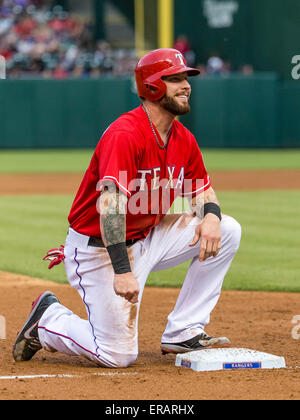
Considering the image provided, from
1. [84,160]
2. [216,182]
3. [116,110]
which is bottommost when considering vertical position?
[84,160]

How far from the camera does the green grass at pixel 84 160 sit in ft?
57.5

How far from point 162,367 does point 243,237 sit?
4859 millimetres

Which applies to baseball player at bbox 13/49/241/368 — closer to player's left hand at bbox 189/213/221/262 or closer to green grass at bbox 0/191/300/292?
player's left hand at bbox 189/213/221/262

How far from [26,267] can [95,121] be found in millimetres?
14388

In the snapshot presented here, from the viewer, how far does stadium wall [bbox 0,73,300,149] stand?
21.1 metres

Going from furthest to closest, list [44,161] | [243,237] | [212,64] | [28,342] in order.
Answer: [212,64] → [44,161] → [243,237] → [28,342]

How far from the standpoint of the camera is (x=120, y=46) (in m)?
27.6

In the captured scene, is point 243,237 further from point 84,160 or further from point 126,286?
point 84,160

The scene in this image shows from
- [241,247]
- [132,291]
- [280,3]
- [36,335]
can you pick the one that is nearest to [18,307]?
[36,335]

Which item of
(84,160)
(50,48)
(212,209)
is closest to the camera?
(212,209)

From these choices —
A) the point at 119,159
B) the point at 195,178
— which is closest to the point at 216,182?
the point at 195,178

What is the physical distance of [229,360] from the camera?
410 centimetres

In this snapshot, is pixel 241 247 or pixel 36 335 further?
pixel 241 247
